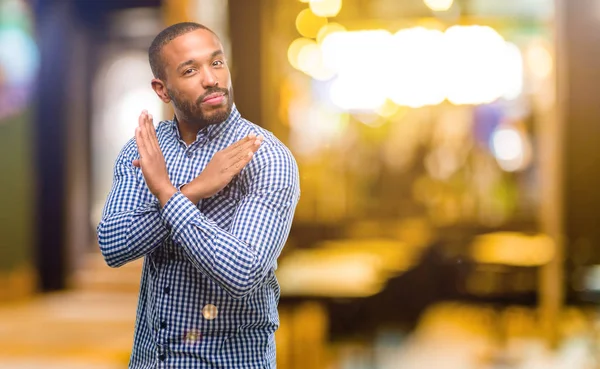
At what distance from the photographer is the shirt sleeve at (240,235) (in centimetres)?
121

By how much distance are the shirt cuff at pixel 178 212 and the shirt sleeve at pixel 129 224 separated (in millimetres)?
51

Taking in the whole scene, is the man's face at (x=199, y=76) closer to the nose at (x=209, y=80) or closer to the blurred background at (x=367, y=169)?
the nose at (x=209, y=80)

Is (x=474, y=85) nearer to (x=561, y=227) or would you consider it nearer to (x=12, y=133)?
(x=561, y=227)

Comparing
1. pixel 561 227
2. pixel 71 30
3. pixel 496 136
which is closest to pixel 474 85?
pixel 496 136

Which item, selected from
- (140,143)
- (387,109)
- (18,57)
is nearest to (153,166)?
(140,143)

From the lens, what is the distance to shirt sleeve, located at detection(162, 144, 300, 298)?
3.95 ft

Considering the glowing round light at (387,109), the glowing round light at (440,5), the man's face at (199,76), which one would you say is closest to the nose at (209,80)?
the man's face at (199,76)

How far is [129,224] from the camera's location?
1309mm

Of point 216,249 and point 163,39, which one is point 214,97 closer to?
point 163,39

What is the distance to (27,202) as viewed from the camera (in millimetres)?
8883

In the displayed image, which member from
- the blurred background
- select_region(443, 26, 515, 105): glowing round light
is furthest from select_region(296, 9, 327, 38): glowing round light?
select_region(443, 26, 515, 105): glowing round light

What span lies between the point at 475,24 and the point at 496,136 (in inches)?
44.5

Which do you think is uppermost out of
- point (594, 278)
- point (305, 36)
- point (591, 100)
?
point (305, 36)

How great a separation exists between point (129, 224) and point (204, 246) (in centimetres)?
17
